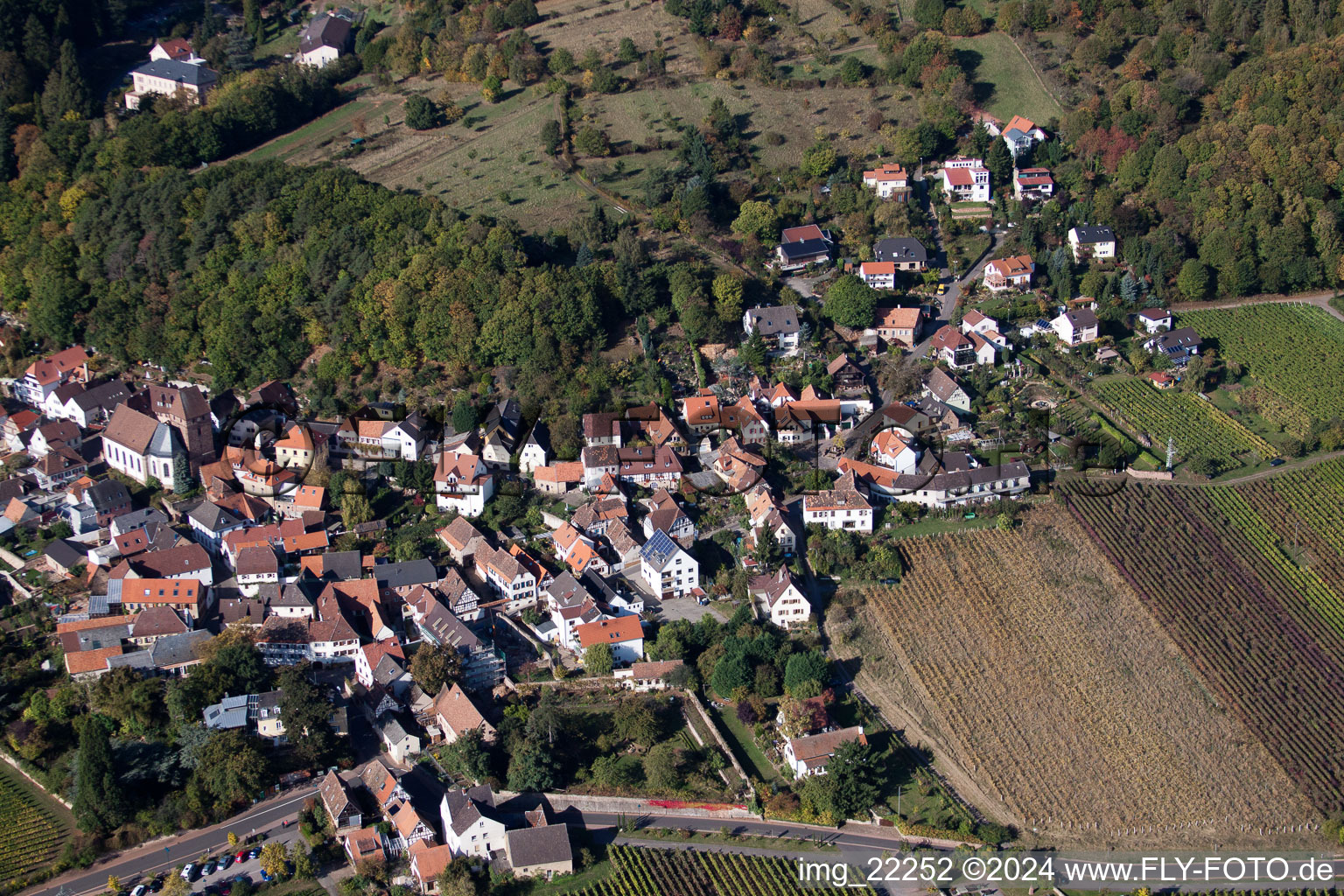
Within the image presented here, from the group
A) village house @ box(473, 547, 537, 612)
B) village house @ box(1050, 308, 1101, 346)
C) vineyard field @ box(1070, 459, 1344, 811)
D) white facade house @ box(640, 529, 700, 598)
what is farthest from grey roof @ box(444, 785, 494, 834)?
village house @ box(1050, 308, 1101, 346)

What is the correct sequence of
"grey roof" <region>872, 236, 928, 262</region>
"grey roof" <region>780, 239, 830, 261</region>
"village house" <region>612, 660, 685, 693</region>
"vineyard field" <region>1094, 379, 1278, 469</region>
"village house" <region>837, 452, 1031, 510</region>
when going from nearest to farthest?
1. "village house" <region>612, 660, 685, 693</region>
2. "village house" <region>837, 452, 1031, 510</region>
3. "vineyard field" <region>1094, 379, 1278, 469</region>
4. "grey roof" <region>872, 236, 928, 262</region>
5. "grey roof" <region>780, 239, 830, 261</region>

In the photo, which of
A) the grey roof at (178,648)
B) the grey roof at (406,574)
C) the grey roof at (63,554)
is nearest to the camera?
the grey roof at (178,648)

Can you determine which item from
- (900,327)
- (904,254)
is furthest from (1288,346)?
(904,254)

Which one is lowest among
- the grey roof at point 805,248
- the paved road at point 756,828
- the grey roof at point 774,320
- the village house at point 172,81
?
the paved road at point 756,828

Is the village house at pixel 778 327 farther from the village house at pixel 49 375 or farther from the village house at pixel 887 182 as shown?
the village house at pixel 49 375

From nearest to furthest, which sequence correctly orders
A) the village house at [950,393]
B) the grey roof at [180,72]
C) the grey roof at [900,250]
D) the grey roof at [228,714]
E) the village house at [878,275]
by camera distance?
the grey roof at [228,714] < the village house at [950,393] < the village house at [878,275] < the grey roof at [900,250] < the grey roof at [180,72]
